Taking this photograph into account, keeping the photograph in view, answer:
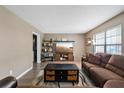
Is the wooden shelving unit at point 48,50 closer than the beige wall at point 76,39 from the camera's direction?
Yes

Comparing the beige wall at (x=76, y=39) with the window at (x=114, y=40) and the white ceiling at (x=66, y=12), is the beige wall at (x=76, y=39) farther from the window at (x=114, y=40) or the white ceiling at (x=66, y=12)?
the white ceiling at (x=66, y=12)

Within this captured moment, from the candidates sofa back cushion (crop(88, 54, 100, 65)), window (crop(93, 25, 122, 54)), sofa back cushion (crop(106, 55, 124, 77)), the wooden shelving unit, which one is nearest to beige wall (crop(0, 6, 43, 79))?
sofa back cushion (crop(88, 54, 100, 65))

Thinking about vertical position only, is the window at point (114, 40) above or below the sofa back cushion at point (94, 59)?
above

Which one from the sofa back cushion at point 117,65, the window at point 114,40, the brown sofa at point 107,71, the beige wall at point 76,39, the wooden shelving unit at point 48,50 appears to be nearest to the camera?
the brown sofa at point 107,71

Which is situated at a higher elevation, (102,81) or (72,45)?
(72,45)

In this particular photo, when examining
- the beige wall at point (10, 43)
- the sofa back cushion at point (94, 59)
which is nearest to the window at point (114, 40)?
the sofa back cushion at point (94, 59)

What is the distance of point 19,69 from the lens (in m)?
4.95

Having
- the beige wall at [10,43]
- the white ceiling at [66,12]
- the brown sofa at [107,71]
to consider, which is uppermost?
the white ceiling at [66,12]

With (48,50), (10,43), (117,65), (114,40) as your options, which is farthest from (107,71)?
(48,50)

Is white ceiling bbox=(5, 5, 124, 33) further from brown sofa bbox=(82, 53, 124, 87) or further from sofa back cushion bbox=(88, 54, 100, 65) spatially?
sofa back cushion bbox=(88, 54, 100, 65)

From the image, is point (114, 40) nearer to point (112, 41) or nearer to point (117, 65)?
point (112, 41)
